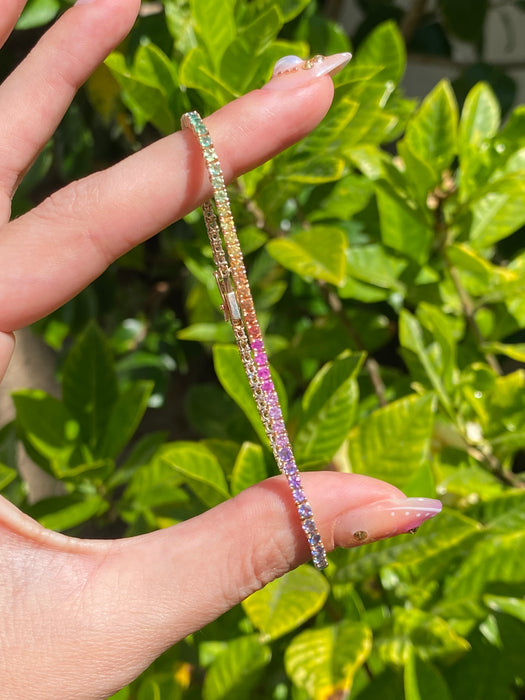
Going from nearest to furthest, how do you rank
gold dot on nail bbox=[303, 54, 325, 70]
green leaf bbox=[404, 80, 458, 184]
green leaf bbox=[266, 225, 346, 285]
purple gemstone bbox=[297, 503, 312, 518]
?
purple gemstone bbox=[297, 503, 312, 518] < gold dot on nail bbox=[303, 54, 325, 70] < green leaf bbox=[266, 225, 346, 285] < green leaf bbox=[404, 80, 458, 184]

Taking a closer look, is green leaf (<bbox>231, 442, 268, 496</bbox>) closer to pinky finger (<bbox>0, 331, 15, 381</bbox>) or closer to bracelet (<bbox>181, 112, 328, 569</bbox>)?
bracelet (<bbox>181, 112, 328, 569</bbox>)

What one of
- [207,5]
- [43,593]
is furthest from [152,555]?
[207,5]

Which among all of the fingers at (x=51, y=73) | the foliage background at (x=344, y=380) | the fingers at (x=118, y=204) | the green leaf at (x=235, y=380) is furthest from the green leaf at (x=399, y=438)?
the fingers at (x=51, y=73)

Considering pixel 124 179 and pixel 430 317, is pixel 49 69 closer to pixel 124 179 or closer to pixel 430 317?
pixel 124 179

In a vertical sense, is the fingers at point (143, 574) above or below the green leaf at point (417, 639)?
above

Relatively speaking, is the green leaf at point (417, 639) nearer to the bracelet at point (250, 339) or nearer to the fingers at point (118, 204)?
the bracelet at point (250, 339)

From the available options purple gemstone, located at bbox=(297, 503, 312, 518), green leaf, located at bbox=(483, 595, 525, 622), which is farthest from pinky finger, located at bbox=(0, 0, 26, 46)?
green leaf, located at bbox=(483, 595, 525, 622)
